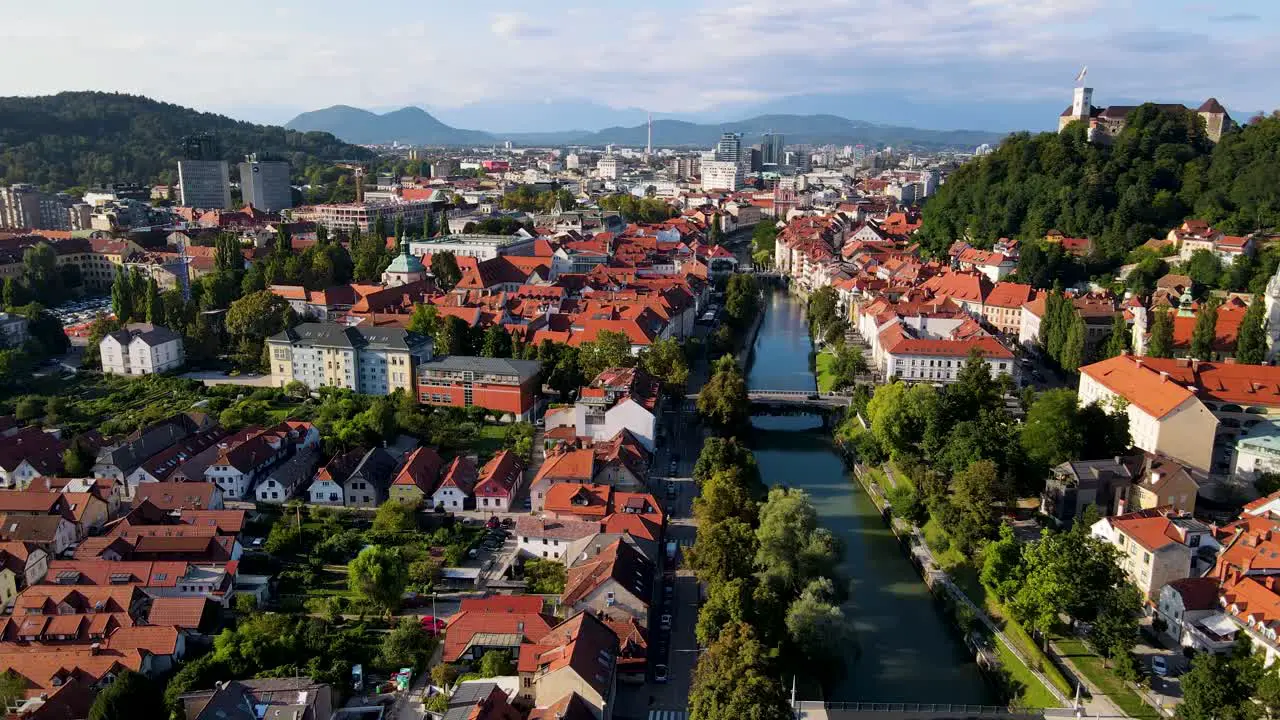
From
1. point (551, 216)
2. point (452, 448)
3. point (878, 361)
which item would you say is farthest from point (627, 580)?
point (551, 216)

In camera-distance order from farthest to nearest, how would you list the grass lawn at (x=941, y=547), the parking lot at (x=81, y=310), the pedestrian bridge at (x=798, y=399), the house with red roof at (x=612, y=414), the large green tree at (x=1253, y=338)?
the parking lot at (x=81, y=310) < the pedestrian bridge at (x=798, y=399) < the large green tree at (x=1253, y=338) < the house with red roof at (x=612, y=414) < the grass lawn at (x=941, y=547)

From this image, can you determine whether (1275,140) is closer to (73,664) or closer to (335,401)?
(335,401)

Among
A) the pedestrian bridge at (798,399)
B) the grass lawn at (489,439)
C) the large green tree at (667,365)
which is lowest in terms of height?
the grass lawn at (489,439)

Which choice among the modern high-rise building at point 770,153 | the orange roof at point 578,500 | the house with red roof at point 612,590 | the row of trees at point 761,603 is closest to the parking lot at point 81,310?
the orange roof at point 578,500

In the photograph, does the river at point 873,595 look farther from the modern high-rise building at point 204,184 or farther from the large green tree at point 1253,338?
the modern high-rise building at point 204,184

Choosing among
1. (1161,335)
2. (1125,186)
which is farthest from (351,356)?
(1125,186)

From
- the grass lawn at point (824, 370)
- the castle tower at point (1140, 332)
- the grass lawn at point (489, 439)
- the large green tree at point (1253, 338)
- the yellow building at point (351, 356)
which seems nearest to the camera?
the grass lawn at point (489, 439)
